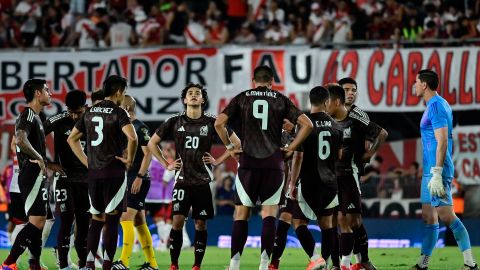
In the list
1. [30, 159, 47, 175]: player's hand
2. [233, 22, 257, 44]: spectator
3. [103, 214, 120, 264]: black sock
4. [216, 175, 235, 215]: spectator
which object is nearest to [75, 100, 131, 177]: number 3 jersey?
[103, 214, 120, 264]: black sock

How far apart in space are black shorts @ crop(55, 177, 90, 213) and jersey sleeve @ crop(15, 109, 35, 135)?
997mm

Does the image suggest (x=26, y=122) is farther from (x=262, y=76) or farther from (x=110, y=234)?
(x=262, y=76)

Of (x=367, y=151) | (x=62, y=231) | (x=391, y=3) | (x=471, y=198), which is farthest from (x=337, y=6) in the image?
(x=62, y=231)

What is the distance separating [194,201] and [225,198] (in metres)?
10.2

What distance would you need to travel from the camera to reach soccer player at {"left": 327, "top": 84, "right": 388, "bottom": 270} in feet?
45.9

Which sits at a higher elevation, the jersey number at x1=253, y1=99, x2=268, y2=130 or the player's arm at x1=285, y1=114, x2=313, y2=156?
the jersey number at x1=253, y1=99, x2=268, y2=130

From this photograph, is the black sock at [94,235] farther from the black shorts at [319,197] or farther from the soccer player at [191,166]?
the black shorts at [319,197]

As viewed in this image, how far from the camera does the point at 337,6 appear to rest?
83.0ft

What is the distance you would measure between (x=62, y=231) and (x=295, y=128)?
327 cm

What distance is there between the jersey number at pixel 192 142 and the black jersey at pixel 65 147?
1.34 metres

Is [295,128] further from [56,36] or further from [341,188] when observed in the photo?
[56,36]

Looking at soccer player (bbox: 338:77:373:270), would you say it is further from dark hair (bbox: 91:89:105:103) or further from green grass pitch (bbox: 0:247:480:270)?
dark hair (bbox: 91:89:105:103)

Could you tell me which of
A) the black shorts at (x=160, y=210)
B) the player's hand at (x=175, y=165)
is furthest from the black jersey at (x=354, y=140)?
the black shorts at (x=160, y=210)

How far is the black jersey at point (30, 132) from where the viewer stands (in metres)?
13.4
